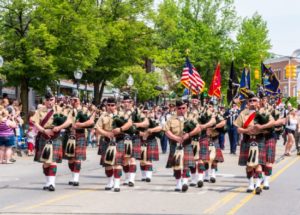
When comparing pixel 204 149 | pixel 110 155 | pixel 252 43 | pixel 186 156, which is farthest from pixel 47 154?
pixel 252 43

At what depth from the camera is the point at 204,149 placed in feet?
45.2

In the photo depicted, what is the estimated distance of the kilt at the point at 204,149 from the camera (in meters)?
13.7

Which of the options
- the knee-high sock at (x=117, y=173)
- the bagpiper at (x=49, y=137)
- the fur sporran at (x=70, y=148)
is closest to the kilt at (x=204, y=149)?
the knee-high sock at (x=117, y=173)

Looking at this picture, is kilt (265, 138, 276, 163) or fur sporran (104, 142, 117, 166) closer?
fur sporran (104, 142, 117, 166)

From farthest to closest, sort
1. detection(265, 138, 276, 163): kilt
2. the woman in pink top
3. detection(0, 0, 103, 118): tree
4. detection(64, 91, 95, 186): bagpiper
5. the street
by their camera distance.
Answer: detection(0, 0, 103, 118): tree
the woman in pink top
detection(64, 91, 95, 186): bagpiper
detection(265, 138, 276, 163): kilt
the street

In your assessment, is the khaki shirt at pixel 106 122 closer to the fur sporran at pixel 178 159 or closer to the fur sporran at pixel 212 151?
the fur sporran at pixel 178 159

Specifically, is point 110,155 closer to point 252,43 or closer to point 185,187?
point 185,187

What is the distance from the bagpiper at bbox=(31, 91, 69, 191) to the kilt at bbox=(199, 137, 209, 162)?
2.84 m

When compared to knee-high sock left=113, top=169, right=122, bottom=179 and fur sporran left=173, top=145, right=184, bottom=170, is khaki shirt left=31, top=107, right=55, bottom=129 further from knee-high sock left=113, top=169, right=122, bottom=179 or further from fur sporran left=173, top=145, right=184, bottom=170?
fur sporran left=173, top=145, right=184, bottom=170

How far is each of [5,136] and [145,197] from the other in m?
8.30

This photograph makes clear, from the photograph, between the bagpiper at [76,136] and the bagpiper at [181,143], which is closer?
the bagpiper at [181,143]

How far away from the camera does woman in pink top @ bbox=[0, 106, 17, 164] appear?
19.0 m

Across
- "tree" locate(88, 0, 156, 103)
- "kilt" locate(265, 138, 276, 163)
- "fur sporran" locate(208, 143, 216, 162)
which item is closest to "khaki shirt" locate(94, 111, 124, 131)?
"fur sporran" locate(208, 143, 216, 162)

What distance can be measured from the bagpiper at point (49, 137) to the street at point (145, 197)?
0.44 m
